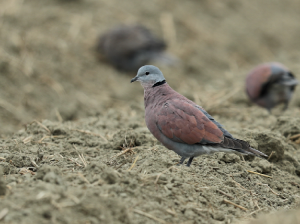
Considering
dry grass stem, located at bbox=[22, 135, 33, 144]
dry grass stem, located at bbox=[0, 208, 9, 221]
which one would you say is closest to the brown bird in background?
dry grass stem, located at bbox=[22, 135, 33, 144]

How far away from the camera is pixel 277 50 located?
1250 centimetres

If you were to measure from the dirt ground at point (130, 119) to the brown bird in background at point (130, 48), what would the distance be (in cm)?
28

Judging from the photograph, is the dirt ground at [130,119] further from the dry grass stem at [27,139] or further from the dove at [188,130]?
the dove at [188,130]

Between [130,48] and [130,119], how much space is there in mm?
4148

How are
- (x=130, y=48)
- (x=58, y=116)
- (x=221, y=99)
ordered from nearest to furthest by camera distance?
1. (x=58, y=116)
2. (x=221, y=99)
3. (x=130, y=48)

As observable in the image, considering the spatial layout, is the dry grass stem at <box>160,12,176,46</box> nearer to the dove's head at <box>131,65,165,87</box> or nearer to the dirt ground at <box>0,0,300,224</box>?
the dirt ground at <box>0,0,300,224</box>

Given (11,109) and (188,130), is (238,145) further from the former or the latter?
(11,109)

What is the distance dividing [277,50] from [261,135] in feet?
27.6

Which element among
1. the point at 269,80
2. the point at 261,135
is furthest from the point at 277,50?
the point at 261,135

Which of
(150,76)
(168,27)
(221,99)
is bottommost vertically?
(221,99)

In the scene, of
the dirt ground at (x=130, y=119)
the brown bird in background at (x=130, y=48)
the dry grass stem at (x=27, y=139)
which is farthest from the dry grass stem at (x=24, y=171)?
the brown bird in background at (x=130, y=48)

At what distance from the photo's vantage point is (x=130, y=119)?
239 inches

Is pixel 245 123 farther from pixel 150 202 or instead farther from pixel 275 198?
pixel 150 202

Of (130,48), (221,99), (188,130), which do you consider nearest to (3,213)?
(188,130)
